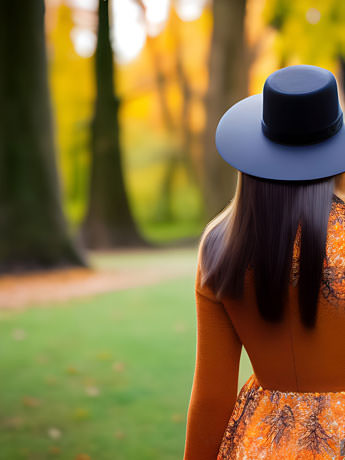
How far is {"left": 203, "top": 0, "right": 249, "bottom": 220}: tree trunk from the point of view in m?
13.6

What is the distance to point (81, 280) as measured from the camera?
391 inches

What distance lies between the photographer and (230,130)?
1.58 meters

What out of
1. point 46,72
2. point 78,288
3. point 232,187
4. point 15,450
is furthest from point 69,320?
point 232,187

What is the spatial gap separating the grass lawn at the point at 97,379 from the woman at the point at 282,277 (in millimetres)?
2436

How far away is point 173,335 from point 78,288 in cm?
317

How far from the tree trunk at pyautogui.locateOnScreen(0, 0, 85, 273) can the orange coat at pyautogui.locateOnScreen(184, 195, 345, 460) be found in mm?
9033

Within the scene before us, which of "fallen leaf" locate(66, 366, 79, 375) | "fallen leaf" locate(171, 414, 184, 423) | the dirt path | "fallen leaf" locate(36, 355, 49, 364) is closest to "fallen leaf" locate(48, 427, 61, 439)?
"fallen leaf" locate(171, 414, 184, 423)

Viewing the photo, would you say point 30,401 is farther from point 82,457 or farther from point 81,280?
point 81,280

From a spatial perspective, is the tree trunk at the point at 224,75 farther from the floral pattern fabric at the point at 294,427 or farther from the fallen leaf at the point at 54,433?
the floral pattern fabric at the point at 294,427

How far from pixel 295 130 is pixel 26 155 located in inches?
381

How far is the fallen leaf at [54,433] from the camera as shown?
4020 millimetres

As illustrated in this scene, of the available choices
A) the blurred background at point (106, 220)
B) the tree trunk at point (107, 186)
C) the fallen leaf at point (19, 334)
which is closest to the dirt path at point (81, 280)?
the blurred background at point (106, 220)

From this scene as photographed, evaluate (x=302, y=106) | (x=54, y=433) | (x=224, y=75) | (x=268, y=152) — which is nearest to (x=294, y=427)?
(x=268, y=152)

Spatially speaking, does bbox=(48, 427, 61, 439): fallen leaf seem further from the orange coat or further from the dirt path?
the dirt path
